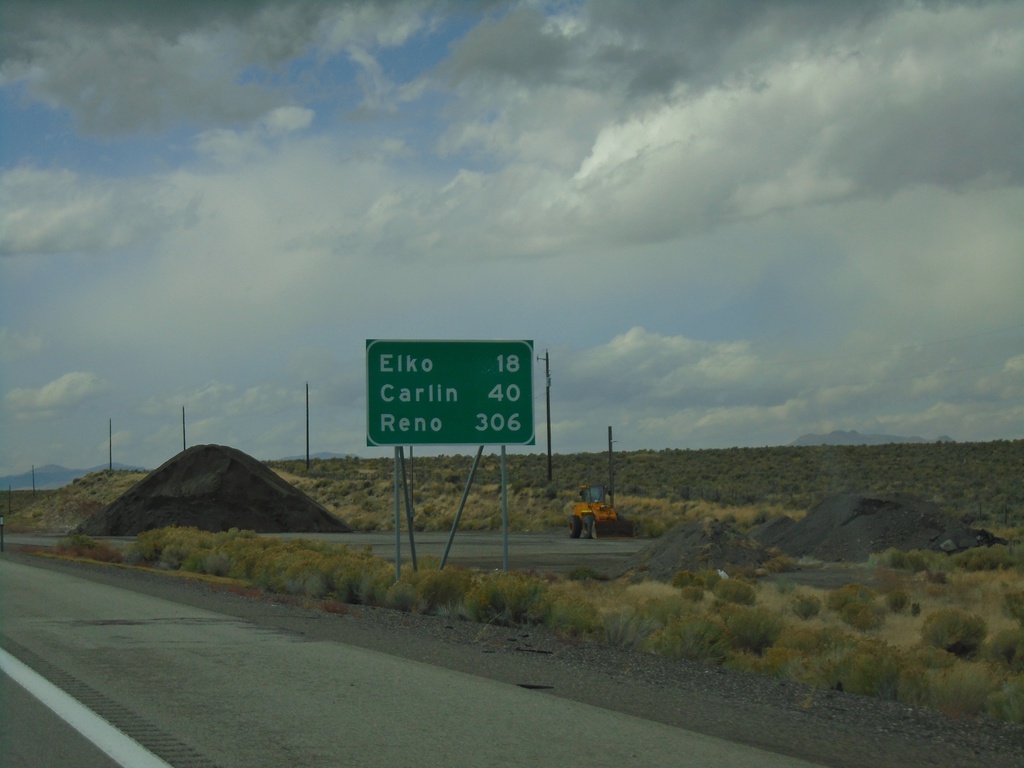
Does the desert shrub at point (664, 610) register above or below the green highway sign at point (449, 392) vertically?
below

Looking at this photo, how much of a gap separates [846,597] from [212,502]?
42.3m

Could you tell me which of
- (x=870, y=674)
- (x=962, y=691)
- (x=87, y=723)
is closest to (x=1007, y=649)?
(x=870, y=674)

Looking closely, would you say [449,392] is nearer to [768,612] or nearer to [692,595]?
[692,595]

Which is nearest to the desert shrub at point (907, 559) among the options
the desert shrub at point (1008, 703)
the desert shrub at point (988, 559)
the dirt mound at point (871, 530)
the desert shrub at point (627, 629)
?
Result: the desert shrub at point (988, 559)

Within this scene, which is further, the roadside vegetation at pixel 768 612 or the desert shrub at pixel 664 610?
the desert shrub at pixel 664 610

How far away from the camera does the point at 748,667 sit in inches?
526

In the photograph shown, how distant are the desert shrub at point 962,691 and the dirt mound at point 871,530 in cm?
2603

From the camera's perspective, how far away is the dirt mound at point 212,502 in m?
58.1

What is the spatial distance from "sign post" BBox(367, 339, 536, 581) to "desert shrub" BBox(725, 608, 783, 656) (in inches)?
218

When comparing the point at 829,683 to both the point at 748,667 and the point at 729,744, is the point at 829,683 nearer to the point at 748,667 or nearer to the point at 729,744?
the point at 748,667

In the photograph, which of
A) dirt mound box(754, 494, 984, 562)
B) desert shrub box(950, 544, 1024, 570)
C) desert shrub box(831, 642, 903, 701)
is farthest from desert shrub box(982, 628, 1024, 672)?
dirt mound box(754, 494, 984, 562)

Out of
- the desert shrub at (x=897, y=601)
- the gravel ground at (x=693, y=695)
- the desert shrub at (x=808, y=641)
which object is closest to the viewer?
the gravel ground at (x=693, y=695)

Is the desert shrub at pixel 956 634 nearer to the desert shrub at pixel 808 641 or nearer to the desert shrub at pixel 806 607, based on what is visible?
the desert shrub at pixel 808 641

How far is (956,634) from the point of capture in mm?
16938
